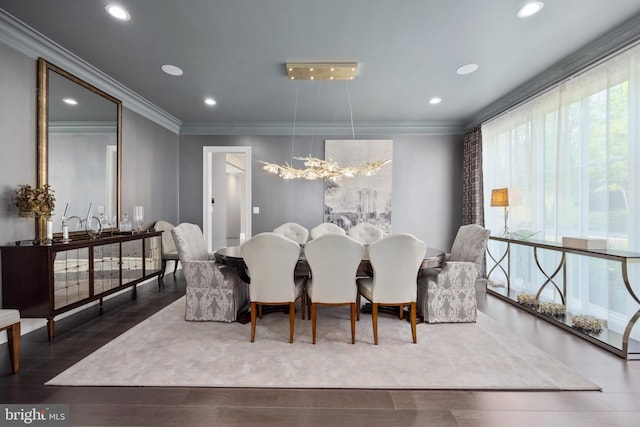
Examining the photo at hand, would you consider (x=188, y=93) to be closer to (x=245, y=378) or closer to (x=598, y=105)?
(x=245, y=378)

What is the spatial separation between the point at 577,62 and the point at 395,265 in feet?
9.29

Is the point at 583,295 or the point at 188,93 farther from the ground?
the point at 188,93

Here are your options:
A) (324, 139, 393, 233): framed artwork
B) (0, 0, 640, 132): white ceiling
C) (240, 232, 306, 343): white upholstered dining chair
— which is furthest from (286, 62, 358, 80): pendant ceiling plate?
(324, 139, 393, 233): framed artwork

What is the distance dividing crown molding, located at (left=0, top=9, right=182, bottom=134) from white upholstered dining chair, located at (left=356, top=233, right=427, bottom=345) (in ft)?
11.5

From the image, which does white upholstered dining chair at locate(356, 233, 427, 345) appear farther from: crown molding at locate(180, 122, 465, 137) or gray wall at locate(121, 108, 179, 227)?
gray wall at locate(121, 108, 179, 227)

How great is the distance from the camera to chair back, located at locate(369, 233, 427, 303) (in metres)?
2.41

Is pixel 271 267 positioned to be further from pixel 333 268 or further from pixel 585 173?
pixel 585 173

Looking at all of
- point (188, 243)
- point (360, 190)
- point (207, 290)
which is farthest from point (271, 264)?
point (360, 190)

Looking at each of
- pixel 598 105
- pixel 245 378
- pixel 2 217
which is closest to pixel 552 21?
pixel 598 105

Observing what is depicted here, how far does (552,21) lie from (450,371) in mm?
2902

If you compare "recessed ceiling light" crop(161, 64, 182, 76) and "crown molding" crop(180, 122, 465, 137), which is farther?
"crown molding" crop(180, 122, 465, 137)

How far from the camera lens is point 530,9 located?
2260mm

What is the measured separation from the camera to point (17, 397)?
175cm

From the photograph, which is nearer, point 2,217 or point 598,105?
point 2,217
